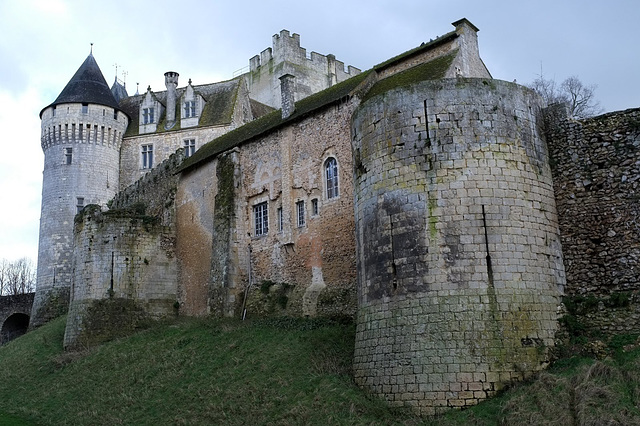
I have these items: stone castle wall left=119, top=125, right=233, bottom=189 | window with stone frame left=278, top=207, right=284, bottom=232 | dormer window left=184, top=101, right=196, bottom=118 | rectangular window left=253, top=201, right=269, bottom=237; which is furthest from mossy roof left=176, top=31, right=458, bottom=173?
dormer window left=184, top=101, right=196, bottom=118

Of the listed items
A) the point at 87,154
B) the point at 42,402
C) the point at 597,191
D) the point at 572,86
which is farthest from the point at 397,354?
the point at 87,154

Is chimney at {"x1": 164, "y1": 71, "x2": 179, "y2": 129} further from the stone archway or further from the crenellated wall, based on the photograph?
the stone archway

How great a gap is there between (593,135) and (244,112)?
1109 inches

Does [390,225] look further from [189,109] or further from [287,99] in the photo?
[189,109]

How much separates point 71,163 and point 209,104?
869 cm

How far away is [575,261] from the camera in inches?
530

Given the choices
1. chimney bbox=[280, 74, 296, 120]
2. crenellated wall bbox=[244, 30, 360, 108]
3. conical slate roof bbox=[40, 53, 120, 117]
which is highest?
crenellated wall bbox=[244, 30, 360, 108]

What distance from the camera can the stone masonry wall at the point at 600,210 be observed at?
12.8m

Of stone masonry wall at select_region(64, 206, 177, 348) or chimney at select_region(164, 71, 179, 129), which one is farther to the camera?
chimney at select_region(164, 71, 179, 129)

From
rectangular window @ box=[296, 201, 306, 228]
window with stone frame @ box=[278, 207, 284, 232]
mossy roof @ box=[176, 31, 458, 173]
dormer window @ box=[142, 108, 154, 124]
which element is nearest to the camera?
mossy roof @ box=[176, 31, 458, 173]

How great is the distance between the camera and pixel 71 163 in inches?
1528

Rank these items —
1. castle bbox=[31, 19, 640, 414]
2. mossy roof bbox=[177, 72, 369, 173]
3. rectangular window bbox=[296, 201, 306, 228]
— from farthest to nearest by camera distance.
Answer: rectangular window bbox=[296, 201, 306, 228] < mossy roof bbox=[177, 72, 369, 173] < castle bbox=[31, 19, 640, 414]

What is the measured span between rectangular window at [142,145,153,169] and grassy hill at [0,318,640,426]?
52.5 ft

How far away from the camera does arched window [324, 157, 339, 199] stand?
20.7 meters
